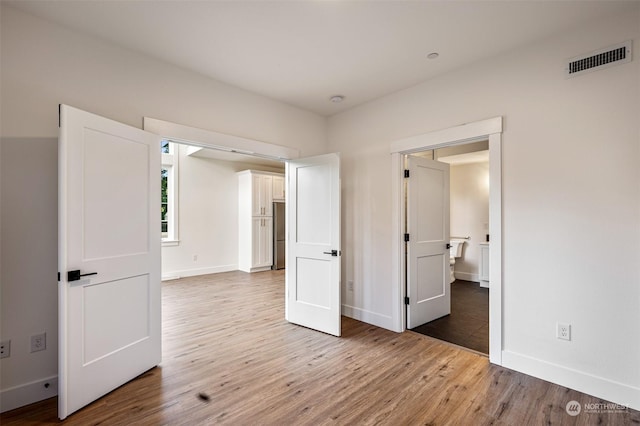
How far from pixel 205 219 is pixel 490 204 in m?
5.94

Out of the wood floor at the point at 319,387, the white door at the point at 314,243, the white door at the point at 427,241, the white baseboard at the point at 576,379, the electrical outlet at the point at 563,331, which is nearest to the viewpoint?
the wood floor at the point at 319,387

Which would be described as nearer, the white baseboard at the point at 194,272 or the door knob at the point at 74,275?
the door knob at the point at 74,275

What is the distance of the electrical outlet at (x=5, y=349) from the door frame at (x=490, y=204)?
3290 millimetres

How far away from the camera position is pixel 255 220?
280 inches

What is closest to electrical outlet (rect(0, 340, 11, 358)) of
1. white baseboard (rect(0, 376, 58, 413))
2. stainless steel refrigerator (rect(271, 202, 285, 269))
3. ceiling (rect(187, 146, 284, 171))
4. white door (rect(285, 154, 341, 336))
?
white baseboard (rect(0, 376, 58, 413))

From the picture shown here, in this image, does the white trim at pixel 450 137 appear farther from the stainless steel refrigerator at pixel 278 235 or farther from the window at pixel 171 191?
the window at pixel 171 191

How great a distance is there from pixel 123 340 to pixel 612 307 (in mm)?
3622

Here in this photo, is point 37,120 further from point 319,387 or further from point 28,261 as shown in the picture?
point 319,387

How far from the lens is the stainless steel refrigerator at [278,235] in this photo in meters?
7.50

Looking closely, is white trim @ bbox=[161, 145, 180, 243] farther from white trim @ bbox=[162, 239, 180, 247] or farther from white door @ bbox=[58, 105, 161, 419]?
white door @ bbox=[58, 105, 161, 419]

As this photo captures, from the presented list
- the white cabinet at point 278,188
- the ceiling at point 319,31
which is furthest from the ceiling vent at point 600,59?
the white cabinet at point 278,188

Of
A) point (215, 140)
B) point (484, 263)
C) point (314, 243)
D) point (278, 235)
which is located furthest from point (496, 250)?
point (278, 235)

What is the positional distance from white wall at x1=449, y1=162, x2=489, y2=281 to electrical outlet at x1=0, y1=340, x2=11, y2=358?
21.8ft

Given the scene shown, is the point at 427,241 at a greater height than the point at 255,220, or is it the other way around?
the point at 255,220
